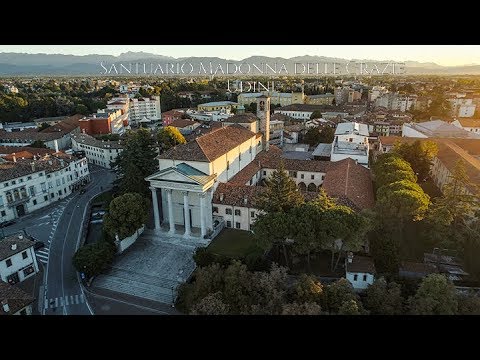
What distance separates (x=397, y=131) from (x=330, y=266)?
5063 cm

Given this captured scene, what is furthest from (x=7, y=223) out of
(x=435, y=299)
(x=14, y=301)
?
(x=435, y=299)

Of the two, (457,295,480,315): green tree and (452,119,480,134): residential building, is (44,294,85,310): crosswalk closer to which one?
(457,295,480,315): green tree

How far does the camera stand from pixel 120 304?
993 inches

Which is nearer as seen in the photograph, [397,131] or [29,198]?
[29,198]

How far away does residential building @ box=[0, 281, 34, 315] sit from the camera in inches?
838

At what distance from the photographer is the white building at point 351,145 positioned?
4188 centimetres

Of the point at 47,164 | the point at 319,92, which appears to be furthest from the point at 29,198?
the point at 319,92

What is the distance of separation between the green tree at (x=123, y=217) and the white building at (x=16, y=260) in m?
5.97

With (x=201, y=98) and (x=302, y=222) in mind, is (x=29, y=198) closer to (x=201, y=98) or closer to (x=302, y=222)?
(x=302, y=222)

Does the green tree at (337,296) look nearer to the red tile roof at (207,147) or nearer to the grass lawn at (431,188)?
the red tile roof at (207,147)

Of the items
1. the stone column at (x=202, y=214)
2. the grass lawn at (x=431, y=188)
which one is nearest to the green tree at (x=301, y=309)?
the stone column at (x=202, y=214)
